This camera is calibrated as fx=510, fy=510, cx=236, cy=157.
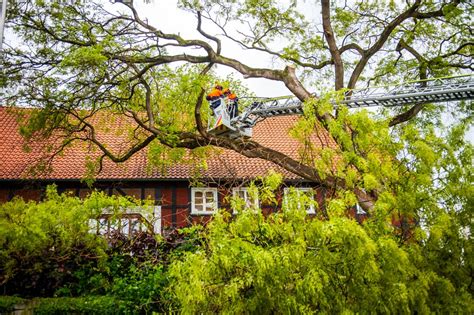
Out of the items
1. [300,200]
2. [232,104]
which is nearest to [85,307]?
[300,200]

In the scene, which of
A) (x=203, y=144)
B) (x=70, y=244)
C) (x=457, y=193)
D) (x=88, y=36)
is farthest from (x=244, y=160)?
(x=457, y=193)

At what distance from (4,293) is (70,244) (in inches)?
75.1

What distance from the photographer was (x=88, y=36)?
485 inches

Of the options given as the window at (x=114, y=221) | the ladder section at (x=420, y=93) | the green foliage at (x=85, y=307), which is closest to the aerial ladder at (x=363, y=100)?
the ladder section at (x=420, y=93)

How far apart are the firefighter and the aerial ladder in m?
0.11

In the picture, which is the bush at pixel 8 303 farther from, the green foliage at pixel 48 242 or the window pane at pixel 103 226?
the window pane at pixel 103 226

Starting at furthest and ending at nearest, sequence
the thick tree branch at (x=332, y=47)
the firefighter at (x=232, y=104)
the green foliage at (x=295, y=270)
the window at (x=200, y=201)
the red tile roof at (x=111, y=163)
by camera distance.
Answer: the window at (x=200, y=201) → the red tile roof at (x=111, y=163) → the thick tree branch at (x=332, y=47) → the firefighter at (x=232, y=104) → the green foliage at (x=295, y=270)

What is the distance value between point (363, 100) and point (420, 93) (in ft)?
3.99

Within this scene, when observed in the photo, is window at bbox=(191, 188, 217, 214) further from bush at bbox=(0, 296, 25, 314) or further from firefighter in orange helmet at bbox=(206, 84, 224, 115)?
bush at bbox=(0, 296, 25, 314)

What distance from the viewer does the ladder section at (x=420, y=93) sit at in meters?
10.6

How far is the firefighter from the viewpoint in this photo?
12.4 meters

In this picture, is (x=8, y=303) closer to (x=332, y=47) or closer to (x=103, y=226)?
(x=103, y=226)

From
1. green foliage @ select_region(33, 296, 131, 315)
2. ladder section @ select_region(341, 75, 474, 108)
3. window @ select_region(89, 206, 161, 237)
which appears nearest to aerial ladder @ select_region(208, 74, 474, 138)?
ladder section @ select_region(341, 75, 474, 108)

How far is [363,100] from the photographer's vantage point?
11.5 metres
